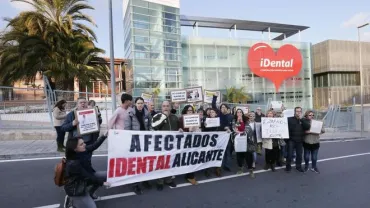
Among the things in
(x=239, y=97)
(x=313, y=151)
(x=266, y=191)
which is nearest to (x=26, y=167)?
(x=266, y=191)

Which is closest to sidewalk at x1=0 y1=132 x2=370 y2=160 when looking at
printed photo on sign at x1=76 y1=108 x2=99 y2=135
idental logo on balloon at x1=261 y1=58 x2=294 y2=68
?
printed photo on sign at x1=76 y1=108 x2=99 y2=135

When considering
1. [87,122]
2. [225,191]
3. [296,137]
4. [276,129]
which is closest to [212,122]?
[276,129]

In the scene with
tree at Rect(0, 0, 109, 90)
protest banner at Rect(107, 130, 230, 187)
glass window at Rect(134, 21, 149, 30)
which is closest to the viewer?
protest banner at Rect(107, 130, 230, 187)

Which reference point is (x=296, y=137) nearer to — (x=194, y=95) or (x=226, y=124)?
(x=226, y=124)

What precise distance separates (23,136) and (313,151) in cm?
1062

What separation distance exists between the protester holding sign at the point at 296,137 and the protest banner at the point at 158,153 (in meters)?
1.81

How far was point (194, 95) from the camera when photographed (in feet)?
33.2

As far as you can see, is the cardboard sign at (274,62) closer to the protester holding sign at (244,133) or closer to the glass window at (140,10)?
the glass window at (140,10)

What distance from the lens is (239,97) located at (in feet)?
97.1

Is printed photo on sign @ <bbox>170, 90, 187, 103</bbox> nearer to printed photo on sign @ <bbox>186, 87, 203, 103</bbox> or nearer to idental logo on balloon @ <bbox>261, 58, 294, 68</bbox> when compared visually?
printed photo on sign @ <bbox>186, 87, 203, 103</bbox>

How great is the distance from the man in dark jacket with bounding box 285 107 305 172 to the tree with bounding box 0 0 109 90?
13.9m

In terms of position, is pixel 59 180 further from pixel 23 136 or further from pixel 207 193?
pixel 23 136

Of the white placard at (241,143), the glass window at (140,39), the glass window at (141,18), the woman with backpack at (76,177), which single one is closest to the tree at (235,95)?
the glass window at (140,39)

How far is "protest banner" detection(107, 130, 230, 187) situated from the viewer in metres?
5.14
